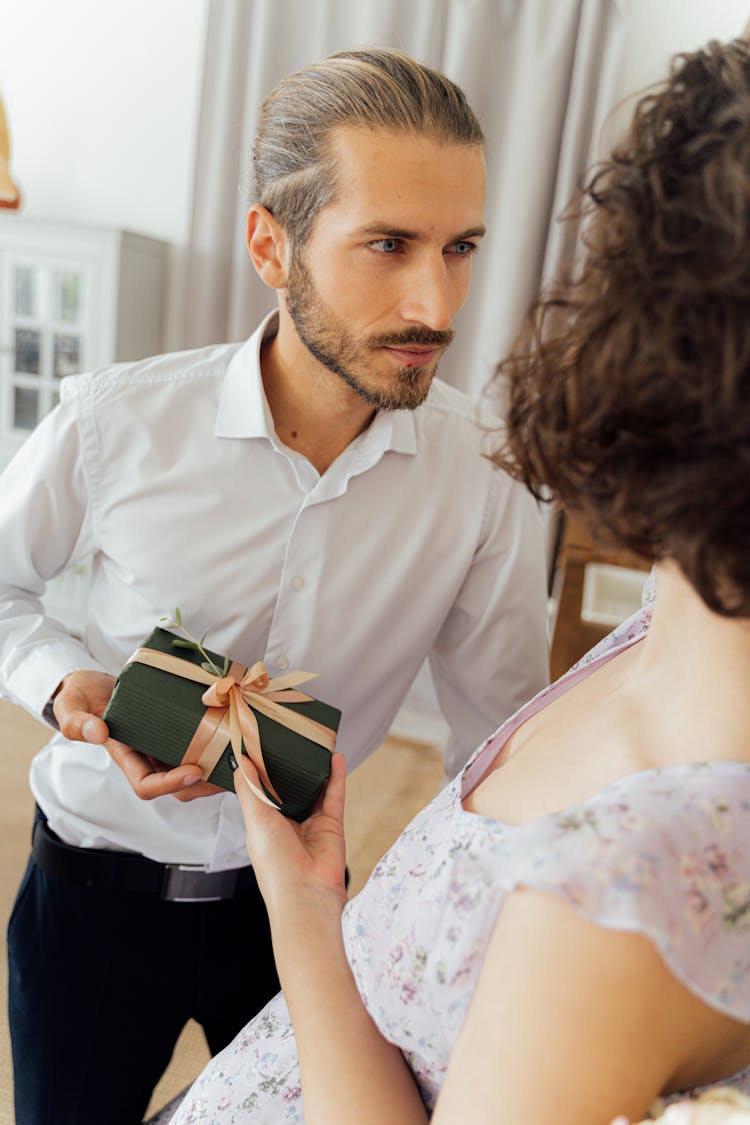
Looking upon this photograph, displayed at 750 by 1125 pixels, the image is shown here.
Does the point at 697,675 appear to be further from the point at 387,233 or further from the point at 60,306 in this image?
the point at 60,306

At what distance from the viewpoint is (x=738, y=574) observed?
0.63 meters

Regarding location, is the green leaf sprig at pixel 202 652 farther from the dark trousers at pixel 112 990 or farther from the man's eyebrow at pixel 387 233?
the man's eyebrow at pixel 387 233

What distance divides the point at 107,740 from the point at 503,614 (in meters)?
0.59

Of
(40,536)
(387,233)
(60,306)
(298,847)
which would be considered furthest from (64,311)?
(298,847)

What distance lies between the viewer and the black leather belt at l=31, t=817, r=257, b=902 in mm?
1459

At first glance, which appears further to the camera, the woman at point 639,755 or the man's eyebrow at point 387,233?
the man's eyebrow at point 387,233

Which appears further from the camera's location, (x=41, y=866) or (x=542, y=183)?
(x=542, y=183)

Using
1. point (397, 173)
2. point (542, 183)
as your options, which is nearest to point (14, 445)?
point (542, 183)

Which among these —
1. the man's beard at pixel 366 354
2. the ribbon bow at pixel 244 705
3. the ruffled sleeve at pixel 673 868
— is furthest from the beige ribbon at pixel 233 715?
the ruffled sleeve at pixel 673 868

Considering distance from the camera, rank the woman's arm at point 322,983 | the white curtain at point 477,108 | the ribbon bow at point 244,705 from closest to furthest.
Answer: the woman's arm at point 322,983 < the ribbon bow at point 244,705 < the white curtain at point 477,108

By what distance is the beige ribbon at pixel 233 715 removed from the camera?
1.18 m

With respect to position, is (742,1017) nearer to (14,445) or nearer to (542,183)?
(542,183)

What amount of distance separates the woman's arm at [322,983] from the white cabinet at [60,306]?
271 centimetres

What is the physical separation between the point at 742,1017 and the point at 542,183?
306cm
